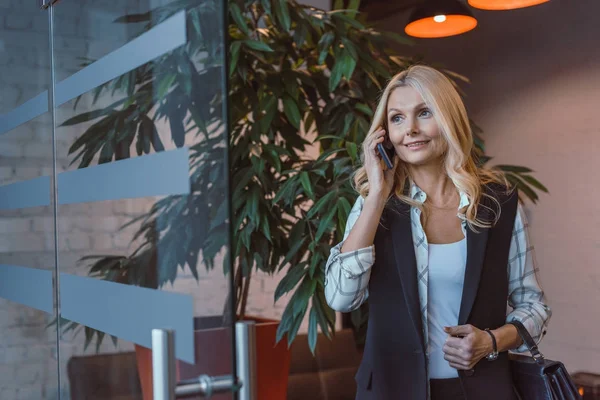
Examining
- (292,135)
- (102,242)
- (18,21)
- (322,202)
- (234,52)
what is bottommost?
(102,242)

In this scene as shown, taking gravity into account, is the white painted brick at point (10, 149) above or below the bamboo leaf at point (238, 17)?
below

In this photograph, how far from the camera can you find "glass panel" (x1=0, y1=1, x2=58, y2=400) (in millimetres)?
1572

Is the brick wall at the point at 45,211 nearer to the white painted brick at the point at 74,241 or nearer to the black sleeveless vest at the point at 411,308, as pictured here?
the white painted brick at the point at 74,241

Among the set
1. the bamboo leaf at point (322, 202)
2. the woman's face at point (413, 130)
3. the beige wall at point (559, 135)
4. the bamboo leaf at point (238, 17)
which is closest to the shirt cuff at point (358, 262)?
the woman's face at point (413, 130)

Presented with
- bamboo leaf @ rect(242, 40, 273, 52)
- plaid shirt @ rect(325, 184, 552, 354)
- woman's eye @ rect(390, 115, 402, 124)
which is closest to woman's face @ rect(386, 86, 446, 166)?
woman's eye @ rect(390, 115, 402, 124)

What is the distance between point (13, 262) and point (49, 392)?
13.1 inches

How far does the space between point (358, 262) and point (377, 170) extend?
25 centimetres

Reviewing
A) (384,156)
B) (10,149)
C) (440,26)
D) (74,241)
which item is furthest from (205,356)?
(440,26)

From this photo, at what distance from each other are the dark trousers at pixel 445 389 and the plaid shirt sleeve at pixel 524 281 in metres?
0.20

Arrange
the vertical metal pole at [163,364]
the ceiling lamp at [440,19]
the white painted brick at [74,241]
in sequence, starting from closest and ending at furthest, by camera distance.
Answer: the vertical metal pole at [163,364] → the white painted brick at [74,241] → the ceiling lamp at [440,19]

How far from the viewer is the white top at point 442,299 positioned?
1659 mm

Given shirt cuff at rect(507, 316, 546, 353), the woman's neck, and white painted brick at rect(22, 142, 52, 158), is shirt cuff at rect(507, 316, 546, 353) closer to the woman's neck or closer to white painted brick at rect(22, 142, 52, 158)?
the woman's neck

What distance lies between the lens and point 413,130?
1731mm

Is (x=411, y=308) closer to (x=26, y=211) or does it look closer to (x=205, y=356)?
(x=205, y=356)
